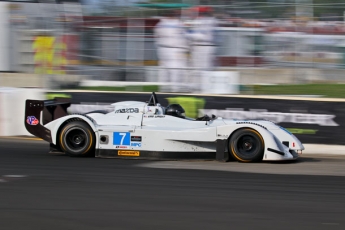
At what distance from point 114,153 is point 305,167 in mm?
2911

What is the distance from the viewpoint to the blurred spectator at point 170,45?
12359mm

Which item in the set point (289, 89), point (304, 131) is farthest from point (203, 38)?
point (304, 131)

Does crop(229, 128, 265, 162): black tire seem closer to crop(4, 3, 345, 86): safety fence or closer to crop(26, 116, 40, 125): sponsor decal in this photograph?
crop(26, 116, 40, 125): sponsor decal

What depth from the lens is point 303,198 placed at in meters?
6.15

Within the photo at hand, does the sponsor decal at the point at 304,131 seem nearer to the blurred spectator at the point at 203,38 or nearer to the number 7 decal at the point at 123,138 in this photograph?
the blurred spectator at the point at 203,38

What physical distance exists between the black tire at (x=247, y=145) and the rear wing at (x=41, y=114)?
2.95 metres

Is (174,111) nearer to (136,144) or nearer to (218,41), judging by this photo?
(136,144)

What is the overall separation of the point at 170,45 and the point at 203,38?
791 millimetres

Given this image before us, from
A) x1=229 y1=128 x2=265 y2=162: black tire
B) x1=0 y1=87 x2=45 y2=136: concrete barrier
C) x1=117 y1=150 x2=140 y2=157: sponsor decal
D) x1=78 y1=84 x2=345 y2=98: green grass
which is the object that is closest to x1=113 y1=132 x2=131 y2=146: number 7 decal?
x1=117 y1=150 x2=140 y2=157: sponsor decal

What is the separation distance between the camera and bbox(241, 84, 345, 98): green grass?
11.8 m

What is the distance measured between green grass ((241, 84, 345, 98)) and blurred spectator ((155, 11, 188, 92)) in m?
1.57

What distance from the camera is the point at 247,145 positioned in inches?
347

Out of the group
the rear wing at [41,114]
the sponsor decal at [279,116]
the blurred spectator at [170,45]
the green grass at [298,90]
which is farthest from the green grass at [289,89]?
the rear wing at [41,114]

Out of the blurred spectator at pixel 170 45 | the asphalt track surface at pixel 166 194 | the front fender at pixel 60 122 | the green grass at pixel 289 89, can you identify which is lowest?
the asphalt track surface at pixel 166 194
